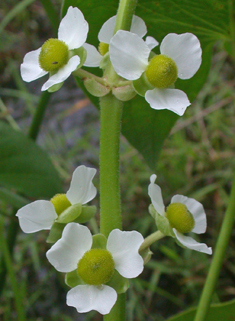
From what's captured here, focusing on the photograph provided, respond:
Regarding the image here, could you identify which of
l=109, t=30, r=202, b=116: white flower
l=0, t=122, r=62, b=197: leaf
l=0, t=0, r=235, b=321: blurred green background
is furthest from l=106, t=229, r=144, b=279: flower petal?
l=0, t=0, r=235, b=321: blurred green background

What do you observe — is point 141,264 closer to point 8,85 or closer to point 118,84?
point 118,84

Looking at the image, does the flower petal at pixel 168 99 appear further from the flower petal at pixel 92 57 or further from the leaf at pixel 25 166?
the leaf at pixel 25 166

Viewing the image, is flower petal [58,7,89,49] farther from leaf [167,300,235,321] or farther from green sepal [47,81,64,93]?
leaf [167,300,235,321]

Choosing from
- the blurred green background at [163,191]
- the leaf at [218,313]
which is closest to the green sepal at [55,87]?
the leaf at [218,313]

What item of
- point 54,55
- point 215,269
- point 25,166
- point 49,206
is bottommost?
point 25,166

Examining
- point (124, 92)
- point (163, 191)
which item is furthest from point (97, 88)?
point (163, 191)

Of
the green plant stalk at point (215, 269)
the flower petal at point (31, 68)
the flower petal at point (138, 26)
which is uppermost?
the flower petal at point (138, 26)

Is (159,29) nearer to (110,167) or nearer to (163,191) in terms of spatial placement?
(110,167)
